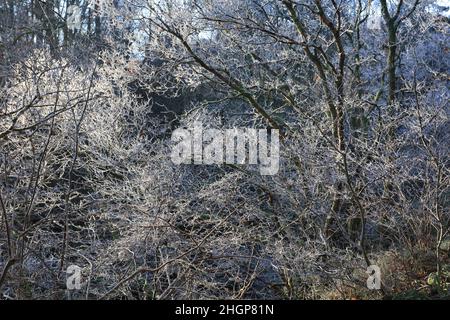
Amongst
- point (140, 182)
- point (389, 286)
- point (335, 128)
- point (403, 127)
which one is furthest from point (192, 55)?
point (389, 286)

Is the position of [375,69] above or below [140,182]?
Result: above

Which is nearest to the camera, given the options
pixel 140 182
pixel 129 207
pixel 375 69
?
pixel 129 207

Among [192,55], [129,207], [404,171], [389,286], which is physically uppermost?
[192,55]

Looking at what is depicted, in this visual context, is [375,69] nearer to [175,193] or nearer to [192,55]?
[192,55]

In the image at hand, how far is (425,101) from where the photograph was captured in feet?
20.6

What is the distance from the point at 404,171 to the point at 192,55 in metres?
3.69

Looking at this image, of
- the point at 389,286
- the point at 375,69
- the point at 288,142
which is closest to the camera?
the point at 389,286

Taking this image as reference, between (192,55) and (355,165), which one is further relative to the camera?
(192,55)

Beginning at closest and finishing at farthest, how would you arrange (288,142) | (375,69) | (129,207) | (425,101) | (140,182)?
(425,101)
(288,142)
(129,207)
(140,182)
(375,69)

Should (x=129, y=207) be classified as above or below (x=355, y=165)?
below

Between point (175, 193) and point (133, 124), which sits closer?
point (175, 193)

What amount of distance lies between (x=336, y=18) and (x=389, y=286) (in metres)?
3.81

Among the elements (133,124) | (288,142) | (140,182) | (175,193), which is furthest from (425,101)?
(133,124)

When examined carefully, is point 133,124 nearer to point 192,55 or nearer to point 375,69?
point 192,55
